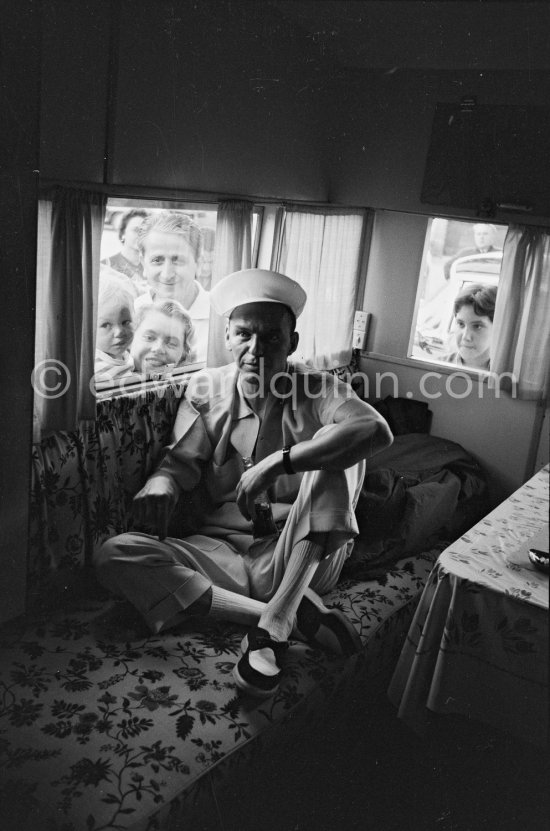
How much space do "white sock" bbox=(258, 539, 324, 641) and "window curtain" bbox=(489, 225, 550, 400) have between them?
473mm

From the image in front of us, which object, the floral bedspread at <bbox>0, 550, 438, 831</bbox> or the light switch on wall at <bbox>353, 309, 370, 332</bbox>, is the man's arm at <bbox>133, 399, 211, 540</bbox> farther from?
the light switch on wall at <bbox>353, 309, 370, 332</bbox>

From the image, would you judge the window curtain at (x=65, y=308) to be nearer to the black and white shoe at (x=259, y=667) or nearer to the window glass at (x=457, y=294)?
the black and white shoe at (x=259, y=667)

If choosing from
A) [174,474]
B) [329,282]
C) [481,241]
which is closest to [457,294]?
[481,241]

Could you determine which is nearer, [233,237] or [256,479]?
[256,479]

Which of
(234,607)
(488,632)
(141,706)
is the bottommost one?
(141,706)

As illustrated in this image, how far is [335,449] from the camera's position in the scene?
44.2 inches

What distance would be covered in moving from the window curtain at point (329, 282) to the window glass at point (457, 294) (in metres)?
0.12

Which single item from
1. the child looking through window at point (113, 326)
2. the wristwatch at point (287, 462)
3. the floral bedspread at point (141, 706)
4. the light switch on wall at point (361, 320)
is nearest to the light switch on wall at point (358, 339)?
the light switch on wall at point (361, 320)

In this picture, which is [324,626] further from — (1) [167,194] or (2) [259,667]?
(1) [167,194]

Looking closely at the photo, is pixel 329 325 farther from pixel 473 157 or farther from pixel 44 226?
pixel 44 226

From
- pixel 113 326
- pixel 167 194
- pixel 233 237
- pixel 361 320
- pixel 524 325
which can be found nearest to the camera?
pixel 524 325

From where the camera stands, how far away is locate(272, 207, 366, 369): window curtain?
3.33 ft

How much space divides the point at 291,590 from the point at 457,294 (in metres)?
0.61

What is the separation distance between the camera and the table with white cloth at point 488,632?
0.84 m
